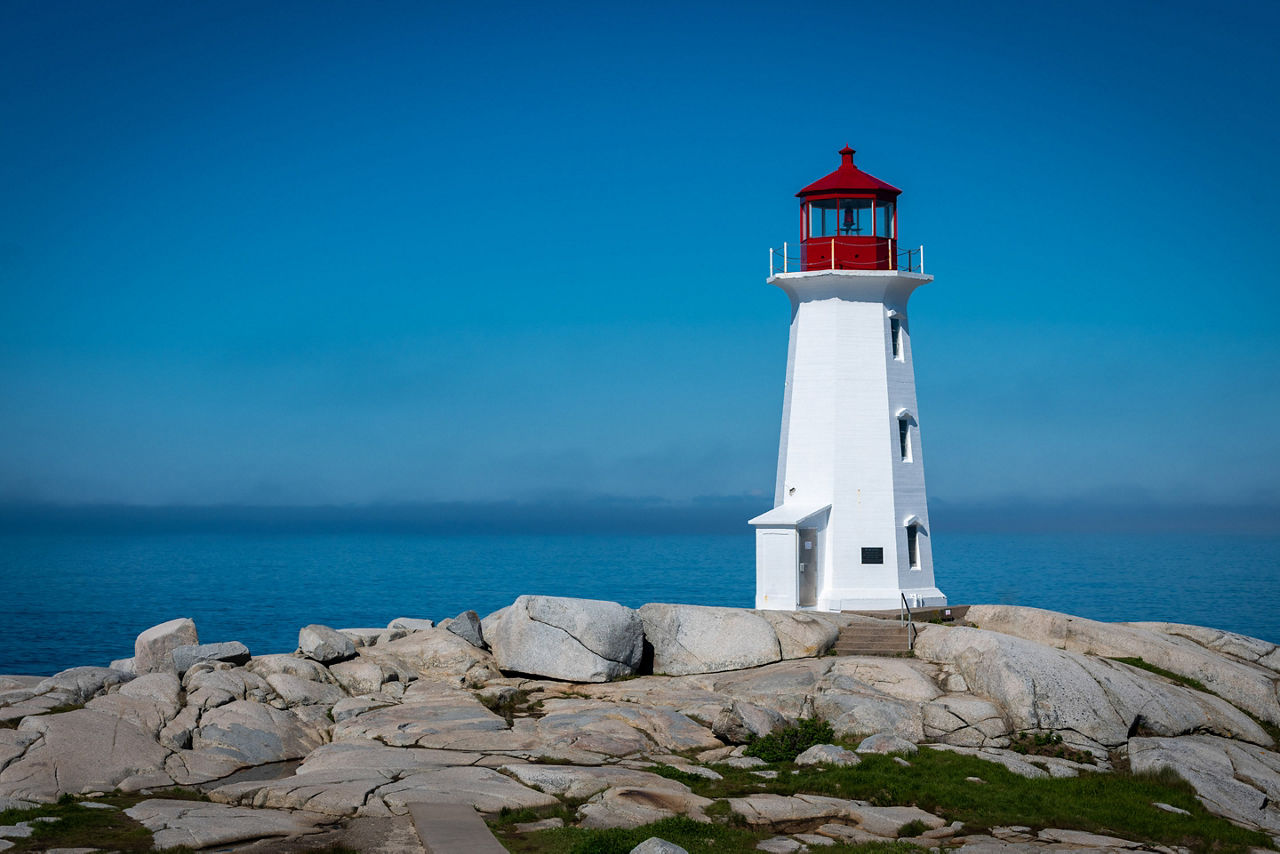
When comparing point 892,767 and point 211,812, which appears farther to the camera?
point 892,767

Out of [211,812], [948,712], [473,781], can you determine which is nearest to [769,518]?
[948,712]

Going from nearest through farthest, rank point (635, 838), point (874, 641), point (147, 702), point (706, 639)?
point (635, 838) → point (147, 702) → point (706, 639) → point (874, 641)

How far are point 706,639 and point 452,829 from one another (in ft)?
40.1

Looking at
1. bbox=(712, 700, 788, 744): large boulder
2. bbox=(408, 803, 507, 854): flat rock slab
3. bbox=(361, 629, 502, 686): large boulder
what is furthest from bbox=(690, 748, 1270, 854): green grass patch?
bbox=(361, 629, 502, 686): large boulder

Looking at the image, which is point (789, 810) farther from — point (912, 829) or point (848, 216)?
point (848, 216)

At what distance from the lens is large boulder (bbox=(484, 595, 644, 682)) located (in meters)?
25.5

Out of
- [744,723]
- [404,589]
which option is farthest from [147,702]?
[404,589]

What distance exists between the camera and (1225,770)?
65.5ft

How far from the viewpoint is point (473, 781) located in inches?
683

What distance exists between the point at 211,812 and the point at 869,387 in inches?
813

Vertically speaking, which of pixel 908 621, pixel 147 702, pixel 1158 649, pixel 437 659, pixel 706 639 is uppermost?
pixel 908 621

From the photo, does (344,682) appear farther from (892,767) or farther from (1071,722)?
(1071,722)

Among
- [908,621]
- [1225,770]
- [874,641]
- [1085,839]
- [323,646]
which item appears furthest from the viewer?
[908,621]

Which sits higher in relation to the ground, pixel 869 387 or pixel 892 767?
pixel 869 387
